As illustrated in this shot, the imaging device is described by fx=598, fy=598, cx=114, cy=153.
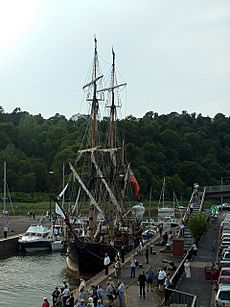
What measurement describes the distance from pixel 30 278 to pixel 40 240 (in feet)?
58.8

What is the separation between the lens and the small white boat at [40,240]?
6278 cm

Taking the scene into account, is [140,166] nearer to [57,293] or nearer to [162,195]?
[162,195]

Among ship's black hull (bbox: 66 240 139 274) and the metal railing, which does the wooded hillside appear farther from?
the metal railing

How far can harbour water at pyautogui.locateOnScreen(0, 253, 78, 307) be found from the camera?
3747 cm

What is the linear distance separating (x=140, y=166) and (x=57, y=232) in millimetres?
59289

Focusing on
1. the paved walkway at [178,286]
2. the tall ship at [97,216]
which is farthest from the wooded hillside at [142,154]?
the paved walkway at [178,286]

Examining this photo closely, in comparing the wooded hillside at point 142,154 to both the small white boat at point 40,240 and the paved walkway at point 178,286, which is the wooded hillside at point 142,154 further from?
the paved walkway at point 178,286

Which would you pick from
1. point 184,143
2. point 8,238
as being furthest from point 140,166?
point 8,238

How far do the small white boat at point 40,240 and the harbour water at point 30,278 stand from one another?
1.89 meters

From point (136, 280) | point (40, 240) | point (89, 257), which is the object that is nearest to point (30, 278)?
point (89, 257)

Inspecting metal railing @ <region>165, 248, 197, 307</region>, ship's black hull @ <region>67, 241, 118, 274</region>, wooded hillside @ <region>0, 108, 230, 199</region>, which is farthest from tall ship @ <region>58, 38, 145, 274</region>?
wooded hillside @ <region>0, 108, 230, 199</region>

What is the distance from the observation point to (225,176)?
147875 millimetres

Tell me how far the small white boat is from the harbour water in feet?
6.19

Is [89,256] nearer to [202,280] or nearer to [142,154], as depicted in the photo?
[202,280]
